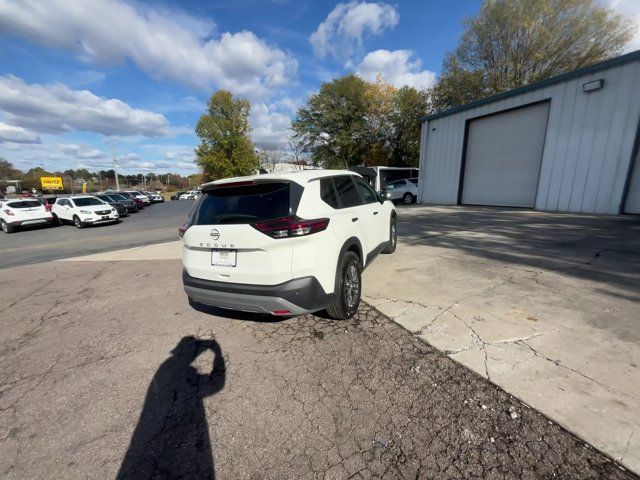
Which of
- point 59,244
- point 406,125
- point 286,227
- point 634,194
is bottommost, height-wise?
point 59,244

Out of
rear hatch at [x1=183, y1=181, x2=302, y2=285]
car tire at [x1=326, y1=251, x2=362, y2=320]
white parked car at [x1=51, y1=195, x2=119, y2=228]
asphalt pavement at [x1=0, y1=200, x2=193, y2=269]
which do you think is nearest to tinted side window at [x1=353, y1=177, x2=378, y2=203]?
car tire at [x1=326, y1=251, x2=362, y2=320]

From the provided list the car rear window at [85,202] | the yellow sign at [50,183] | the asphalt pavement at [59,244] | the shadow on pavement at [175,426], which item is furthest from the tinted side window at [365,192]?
the yellow sign at [50,183]

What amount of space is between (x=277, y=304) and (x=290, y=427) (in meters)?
1.04

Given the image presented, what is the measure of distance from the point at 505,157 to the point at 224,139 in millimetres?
38423

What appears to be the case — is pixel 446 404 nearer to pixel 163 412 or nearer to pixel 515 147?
pixel 163 412

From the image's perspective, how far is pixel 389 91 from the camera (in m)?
30.8

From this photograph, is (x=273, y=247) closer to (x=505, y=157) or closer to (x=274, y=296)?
(x=274, y=296)

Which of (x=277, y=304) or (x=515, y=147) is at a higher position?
(x=515, y=147)

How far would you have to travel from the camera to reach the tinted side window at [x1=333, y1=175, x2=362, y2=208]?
3649mm

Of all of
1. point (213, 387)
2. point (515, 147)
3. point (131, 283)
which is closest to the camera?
point (213, 387)

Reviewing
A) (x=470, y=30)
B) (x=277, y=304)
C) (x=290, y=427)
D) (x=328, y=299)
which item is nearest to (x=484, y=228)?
(x=328, y=299)

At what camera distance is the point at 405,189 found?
18516 mm

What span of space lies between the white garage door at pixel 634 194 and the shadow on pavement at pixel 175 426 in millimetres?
13059

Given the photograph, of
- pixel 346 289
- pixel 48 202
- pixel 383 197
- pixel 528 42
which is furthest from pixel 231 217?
pixel 528 42
